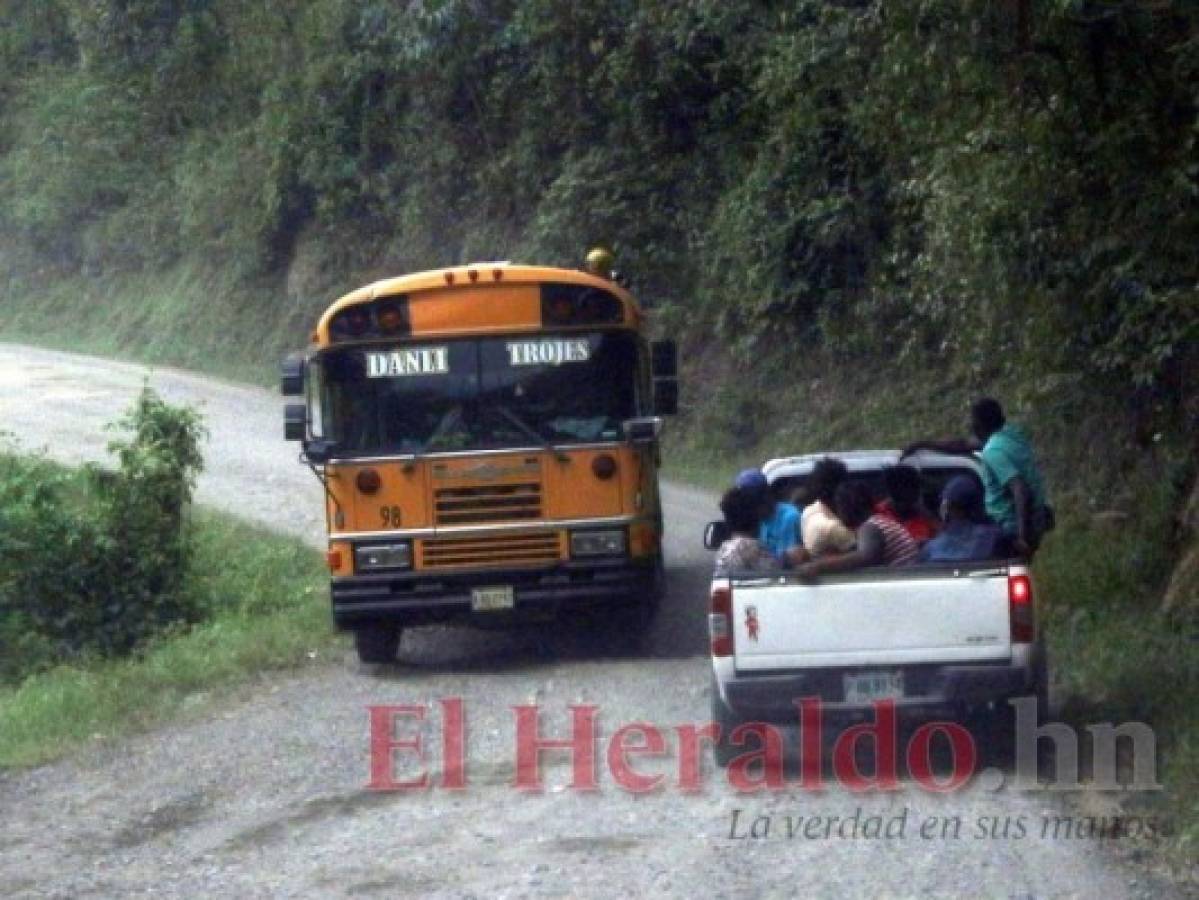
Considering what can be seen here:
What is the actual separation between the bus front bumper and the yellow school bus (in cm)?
1

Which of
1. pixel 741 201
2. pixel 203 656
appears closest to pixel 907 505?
pixel 203 656

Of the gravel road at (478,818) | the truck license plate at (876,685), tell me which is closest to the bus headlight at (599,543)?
the gravel road at (478,818)

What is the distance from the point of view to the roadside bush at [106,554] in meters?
18.8

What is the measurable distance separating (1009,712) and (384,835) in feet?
11.0

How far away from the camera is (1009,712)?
10.8 m

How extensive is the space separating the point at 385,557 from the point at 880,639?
5.13 meters

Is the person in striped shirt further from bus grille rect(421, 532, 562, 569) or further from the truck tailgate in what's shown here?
bus grille rect(421, 532, 562, 569)

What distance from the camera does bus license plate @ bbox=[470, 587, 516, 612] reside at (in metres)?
14.5

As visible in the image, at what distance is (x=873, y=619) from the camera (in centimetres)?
1036

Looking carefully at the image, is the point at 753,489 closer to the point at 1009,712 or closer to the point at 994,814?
the point at 1009,712

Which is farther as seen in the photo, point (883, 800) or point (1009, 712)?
point (1009, 712)

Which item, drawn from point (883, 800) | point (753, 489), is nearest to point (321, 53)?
point (753, 489)

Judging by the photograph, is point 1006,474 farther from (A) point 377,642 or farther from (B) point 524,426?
(A) point 377,642

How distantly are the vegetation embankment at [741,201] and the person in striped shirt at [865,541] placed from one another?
1.63 meters
